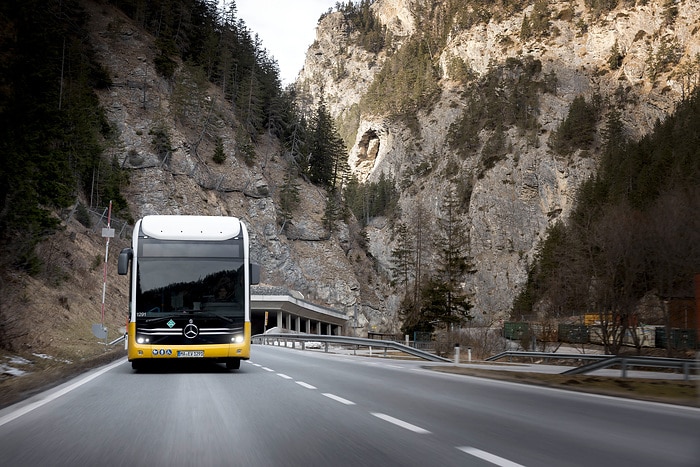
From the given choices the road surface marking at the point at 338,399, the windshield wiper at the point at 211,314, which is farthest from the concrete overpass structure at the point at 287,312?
the road surface marking at the point at 338,399

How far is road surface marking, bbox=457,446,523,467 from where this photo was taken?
4.85 meters

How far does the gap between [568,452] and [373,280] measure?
9697 cm

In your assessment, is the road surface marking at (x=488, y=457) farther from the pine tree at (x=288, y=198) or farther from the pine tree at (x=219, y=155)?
the pine tree at (x=219, y=155)

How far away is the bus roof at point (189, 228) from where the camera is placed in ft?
50.5

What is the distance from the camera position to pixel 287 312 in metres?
75.7

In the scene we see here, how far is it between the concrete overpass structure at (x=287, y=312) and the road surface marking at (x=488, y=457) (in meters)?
60.3

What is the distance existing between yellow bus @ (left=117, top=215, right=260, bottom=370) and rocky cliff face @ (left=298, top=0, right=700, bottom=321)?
86892 millimetres

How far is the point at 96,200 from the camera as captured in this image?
65062 mm

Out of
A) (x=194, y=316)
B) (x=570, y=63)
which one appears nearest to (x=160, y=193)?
(x=194, y=316)

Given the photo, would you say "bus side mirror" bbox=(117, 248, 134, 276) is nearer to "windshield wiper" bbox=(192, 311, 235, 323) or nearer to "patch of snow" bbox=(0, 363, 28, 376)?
"windshield wiper" bbox=(192, 311, 235, 323)

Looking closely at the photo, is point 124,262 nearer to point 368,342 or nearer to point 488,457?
point 488,457

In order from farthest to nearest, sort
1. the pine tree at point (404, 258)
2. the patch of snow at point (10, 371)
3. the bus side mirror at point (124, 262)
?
1. the pine tree at point (404, 258)
2. the bus side mirror at point (124, 262)
3. the patch of snow at point (10, 371)

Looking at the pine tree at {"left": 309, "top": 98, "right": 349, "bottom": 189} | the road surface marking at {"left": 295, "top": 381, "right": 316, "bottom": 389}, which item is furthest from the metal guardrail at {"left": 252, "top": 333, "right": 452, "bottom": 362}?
the pine tree at {"left": 309, "top": 98, "right": 349, "bottom": 189}

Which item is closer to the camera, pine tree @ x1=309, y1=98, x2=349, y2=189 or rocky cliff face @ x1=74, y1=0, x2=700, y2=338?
rocky cliff face @ x1=74, y1=0, x2=700, y2=338
